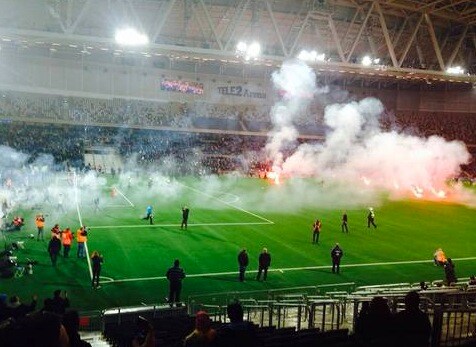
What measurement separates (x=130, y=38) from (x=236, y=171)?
27426mm

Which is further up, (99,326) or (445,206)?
(445,206)

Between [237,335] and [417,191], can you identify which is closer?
[237,335]

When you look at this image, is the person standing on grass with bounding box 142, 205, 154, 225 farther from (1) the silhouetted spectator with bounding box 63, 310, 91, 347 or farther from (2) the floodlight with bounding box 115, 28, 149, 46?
(1) the silhouetted spectator with bounding box 63, 310, 91, 347

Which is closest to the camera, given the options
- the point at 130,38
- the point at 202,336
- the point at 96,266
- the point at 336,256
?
the point at 202,336

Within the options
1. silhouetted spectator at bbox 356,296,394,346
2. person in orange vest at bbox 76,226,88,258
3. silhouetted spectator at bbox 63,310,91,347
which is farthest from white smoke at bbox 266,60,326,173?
silhouetted spectator at bbox 63,310,91,347

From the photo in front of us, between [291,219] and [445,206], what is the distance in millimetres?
15260

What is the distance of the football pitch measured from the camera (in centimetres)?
1546

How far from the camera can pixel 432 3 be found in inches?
1164

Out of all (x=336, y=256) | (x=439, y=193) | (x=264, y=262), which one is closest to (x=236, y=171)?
(x=439, y=193)

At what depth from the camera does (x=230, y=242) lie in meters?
21.5

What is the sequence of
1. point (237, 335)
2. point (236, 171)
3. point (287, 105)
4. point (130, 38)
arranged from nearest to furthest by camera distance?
point (237, 335) < point (130, 38) < point (236, 171) < point (287, 105)

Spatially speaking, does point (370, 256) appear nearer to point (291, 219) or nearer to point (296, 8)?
point (291, 219)

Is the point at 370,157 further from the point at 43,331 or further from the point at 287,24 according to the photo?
the point at 43,331

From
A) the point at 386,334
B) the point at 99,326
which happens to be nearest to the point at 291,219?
the point at 99,326
